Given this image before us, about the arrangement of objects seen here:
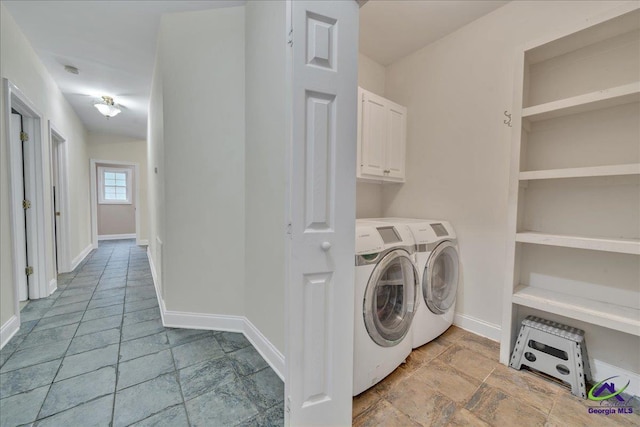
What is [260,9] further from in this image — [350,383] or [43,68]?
[43,68]

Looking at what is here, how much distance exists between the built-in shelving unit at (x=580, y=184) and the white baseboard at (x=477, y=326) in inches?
11.4

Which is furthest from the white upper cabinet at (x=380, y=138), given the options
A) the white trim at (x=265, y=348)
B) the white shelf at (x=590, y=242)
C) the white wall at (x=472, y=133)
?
the white trim at (x=265, y=348)

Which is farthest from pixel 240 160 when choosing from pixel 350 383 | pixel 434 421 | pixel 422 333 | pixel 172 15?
pixel 434 421

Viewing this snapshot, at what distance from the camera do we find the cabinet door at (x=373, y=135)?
2.23 metres

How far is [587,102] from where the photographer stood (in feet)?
4.94

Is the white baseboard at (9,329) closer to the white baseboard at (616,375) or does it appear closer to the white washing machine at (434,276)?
the white washing machine at (434,276)

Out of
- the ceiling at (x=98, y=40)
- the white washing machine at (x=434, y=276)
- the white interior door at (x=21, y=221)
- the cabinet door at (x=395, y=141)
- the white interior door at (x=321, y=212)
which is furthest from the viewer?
the white interior door at (x=21, y=221)

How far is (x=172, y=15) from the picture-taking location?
2.15 metres

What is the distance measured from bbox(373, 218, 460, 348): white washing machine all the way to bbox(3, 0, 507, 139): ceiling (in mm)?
1734

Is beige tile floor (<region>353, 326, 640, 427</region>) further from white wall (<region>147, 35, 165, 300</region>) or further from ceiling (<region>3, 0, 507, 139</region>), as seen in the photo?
ceiling (<region>3, 0, 507, 139</region>)

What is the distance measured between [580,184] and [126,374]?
3185mm

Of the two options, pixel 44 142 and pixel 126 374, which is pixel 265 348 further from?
pixel 44 142

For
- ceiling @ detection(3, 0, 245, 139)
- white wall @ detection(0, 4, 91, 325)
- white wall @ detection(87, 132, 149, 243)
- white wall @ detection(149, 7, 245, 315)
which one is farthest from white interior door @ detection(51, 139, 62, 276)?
white wall @ detection(149, 7, 245, 315)

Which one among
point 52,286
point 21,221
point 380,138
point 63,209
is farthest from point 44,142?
point 380,138
